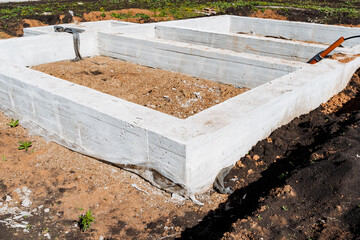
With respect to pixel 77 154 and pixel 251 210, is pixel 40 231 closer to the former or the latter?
pixel 77 154

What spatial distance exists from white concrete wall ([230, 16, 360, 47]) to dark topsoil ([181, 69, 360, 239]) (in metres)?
6.66

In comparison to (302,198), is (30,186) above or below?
below

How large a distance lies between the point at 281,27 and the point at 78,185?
10.3 m

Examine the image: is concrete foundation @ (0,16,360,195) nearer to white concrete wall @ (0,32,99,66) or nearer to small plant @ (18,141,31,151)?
white concrete wall @ (0,32,99,66)

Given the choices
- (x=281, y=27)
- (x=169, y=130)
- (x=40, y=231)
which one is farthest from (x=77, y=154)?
(x=281, y=27)

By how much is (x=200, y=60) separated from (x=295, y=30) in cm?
595

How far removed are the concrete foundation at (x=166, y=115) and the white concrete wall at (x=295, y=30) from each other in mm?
3329

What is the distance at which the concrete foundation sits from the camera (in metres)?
3.95

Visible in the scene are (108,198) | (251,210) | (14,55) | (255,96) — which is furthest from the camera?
(14,55)

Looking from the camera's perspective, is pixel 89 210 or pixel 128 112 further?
pixel 128 112

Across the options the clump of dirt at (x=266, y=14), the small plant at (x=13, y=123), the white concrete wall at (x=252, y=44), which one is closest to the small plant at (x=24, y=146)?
the small plant at (x=13, y=123)

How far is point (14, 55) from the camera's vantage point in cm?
792

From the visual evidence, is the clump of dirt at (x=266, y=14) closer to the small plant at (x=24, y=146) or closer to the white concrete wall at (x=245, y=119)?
the white concrete wall at (x=245, y=119)

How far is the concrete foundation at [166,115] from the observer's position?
3.95 m
